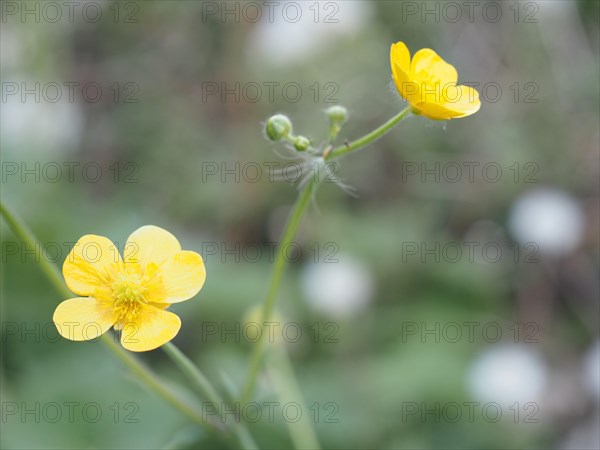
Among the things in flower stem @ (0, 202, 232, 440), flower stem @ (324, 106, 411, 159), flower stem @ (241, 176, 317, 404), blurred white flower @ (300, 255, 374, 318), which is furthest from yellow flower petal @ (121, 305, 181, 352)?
blurred white flower @ (300, 255, 374, 318)

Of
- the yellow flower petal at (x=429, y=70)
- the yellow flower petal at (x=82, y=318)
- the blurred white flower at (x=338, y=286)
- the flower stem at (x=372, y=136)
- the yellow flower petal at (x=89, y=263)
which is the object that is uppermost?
the blurred white flower at (x=338, y=286)

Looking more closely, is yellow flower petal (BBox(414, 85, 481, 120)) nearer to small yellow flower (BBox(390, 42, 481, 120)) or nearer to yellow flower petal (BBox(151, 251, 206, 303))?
small yellow flower (BBox(390, 42, 481, 120))

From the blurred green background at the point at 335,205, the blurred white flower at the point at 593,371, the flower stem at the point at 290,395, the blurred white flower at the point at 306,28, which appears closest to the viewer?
the flower stem at the point at 290,395

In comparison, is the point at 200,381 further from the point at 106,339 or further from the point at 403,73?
the point at 403,73

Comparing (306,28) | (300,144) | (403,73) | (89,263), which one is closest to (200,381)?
(89,263)

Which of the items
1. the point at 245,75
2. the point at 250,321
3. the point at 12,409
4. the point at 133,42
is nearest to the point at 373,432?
the point at 250,321

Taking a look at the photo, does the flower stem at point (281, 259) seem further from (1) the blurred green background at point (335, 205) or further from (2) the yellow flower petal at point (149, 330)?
(1) the blurred green background at point (335, 205)

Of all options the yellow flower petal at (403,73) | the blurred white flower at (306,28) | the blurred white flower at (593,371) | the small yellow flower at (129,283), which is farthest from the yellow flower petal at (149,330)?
the blurred white flower at (306,28)
